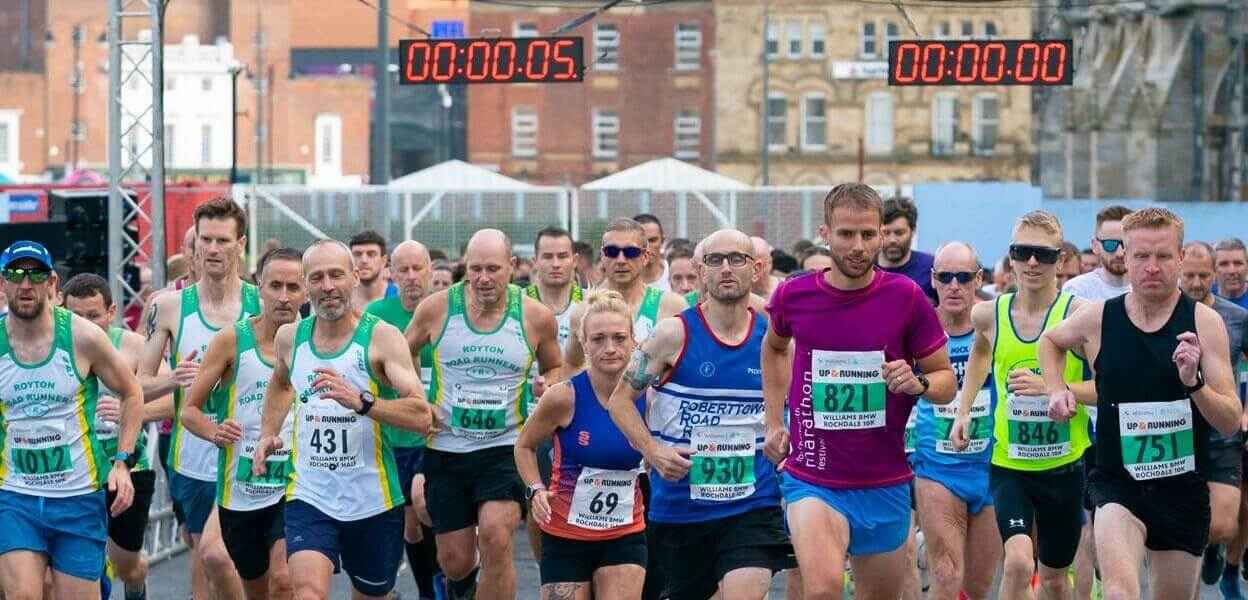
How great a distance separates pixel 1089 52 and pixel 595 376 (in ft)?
151

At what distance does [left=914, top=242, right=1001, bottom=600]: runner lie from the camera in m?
10.8

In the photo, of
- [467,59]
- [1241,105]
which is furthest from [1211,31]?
[467,59]

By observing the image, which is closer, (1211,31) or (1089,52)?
(1211,31)

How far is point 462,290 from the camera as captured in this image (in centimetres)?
1106

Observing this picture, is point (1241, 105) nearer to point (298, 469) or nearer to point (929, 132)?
point (929, 132)

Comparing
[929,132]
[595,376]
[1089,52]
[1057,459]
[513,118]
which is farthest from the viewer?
[513,118]

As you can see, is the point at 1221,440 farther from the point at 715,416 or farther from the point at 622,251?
the point at 715,416

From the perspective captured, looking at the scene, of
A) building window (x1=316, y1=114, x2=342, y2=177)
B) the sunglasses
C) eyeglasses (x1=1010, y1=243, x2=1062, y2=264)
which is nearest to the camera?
eyeglasses (x1=1010, y1=243, x2=1062, y2=264)

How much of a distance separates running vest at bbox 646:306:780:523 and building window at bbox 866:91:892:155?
6764 cm

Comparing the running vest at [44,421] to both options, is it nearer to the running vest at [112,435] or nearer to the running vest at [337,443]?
the running vest at [337,443]

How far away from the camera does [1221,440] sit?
11.3m

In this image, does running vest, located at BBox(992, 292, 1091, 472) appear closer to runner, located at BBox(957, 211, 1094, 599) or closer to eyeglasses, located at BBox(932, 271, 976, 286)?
runner, located at BBox(957, 211, 1094, 599)

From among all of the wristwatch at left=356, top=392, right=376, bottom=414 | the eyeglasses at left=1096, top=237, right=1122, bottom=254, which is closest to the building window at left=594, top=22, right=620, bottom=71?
the eyeglasses at left=1096, top=237, right=1122, bottom=254

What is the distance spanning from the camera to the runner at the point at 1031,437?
34.2 feet
